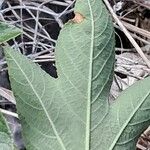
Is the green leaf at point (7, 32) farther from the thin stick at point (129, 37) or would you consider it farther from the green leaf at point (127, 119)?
the thin stick at point (129, 37)

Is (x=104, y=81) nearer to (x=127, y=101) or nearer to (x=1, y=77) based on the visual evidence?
(x=127, y=101)

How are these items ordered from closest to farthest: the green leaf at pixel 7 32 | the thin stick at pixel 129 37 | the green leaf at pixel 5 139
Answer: the green leaf at pixel 5 139, the green leaf at pixel 7 32, the thin stick at pixel 129 37

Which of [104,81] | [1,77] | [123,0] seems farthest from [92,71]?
[123,0]

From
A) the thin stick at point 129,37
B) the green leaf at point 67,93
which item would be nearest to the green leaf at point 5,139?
the green leaf at point 67,93

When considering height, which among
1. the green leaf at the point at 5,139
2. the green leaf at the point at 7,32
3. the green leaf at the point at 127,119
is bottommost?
the green leaf at the point at 127,119

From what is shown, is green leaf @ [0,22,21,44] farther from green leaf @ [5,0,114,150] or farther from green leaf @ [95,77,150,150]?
green leaf @ [95,77,150,150]
